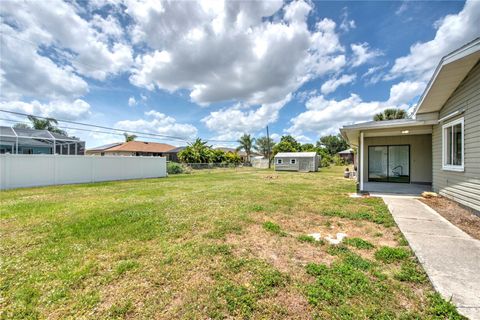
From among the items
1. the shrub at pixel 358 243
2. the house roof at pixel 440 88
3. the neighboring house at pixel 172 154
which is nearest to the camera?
the shrub at pixel 358 243

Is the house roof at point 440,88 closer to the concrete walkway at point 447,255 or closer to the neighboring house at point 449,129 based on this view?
the neighboring house at point 449,129

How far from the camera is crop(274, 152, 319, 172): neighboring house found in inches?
972

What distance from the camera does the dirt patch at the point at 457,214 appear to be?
4.13 metres

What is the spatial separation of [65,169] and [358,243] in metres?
15.3

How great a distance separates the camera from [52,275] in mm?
2621

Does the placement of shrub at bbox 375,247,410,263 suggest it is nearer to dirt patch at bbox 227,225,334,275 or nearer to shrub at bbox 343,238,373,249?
shrub at bbox 343,238,373,249

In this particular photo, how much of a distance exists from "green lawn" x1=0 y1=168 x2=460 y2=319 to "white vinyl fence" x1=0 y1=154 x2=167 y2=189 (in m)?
8.03

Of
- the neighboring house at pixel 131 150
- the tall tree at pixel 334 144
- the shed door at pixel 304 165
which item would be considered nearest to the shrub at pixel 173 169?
the shed door at pixel 304 165

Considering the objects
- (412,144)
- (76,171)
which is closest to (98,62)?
(76,171)

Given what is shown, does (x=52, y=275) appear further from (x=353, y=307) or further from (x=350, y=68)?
(x=350, y=68)

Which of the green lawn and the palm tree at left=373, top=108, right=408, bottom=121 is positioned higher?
the palm tree at left=373, top=108, right=408, bottom=121

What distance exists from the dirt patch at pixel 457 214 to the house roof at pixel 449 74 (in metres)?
3.33

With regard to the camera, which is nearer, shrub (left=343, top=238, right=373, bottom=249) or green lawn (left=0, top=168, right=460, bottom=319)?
green lawn (left=0, top=168, right=460, bottom=319)

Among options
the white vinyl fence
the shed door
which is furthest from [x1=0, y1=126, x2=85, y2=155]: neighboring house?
the shed door
